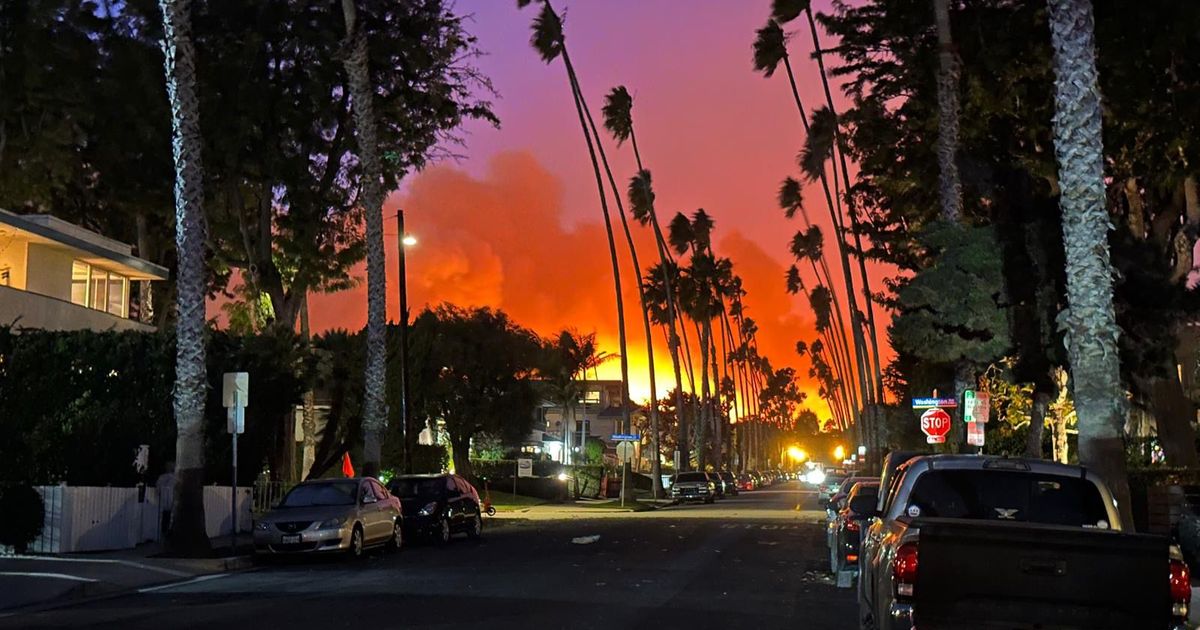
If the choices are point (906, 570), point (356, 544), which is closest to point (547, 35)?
point (356, 544)

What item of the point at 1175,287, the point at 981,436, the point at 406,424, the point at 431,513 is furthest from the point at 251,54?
the point at 1175,287

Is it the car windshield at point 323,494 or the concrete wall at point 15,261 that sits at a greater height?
the concrete wall at point 15,261

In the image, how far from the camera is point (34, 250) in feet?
118

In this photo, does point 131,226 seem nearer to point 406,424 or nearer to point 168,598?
point 406,424

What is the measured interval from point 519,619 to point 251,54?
88.7 ft

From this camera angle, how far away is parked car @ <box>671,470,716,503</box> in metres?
60.4

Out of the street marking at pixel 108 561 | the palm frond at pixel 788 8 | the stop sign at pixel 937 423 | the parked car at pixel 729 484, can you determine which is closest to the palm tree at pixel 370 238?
the street marking at pixel 108 561

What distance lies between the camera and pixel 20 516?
69.3 ft

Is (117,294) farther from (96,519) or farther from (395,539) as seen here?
(395,539)

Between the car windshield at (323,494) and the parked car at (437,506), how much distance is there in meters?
3.58

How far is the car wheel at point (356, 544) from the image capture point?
22.4 meters

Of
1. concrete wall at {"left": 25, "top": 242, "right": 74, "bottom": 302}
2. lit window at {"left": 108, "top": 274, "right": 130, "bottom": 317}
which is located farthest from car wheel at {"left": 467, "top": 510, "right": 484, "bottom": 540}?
lit window at {"left": 108, "top": 274, "right": 130, "bottom": 317}

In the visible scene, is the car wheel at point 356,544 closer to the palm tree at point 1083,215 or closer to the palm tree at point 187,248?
the palm tree at point 187,248

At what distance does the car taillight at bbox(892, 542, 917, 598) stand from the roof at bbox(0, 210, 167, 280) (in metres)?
30.4
